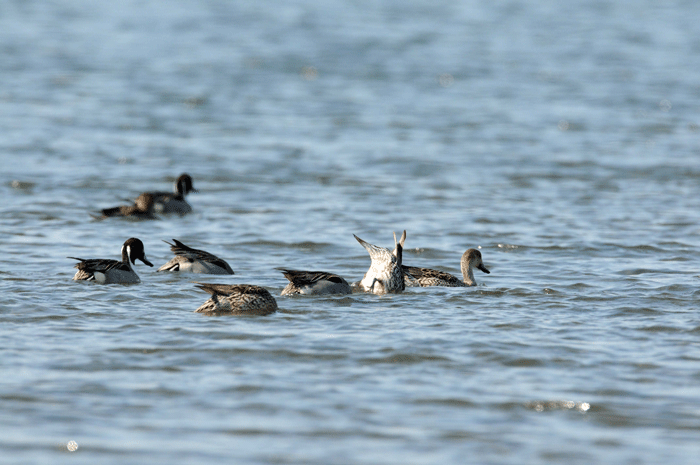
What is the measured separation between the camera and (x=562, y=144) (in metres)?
23.0

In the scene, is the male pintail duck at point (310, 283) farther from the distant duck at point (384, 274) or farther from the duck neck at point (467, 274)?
the duck neck at point (467, 274)

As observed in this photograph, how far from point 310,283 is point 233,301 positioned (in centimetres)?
113

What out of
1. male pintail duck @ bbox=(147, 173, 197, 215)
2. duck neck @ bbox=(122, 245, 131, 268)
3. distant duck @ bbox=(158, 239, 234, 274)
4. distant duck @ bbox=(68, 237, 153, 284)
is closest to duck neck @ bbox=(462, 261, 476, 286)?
distant duck @ bbox=(158, 239, 234, 274)

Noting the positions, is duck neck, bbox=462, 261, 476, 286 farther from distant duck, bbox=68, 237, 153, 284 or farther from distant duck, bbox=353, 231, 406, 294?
distant duck, bbox=68, 237, 153, 284

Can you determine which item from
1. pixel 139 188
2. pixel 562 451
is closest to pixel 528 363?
pixel 562 451

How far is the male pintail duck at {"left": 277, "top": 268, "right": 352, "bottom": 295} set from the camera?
421 inches

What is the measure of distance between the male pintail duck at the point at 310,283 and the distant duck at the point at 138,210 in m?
A: 5.73

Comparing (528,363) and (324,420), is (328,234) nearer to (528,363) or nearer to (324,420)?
(528,363)

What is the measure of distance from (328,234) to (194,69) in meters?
20.9

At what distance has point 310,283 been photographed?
421 inches

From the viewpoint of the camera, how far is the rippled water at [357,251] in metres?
7.01

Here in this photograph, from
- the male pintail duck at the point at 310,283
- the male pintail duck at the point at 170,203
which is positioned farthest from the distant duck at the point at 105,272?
the male pintail duck at the point at 170,203

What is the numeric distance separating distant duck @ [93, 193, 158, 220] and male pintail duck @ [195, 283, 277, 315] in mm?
6241

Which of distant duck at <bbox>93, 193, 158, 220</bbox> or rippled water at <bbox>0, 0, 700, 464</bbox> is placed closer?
rippled water at <bbox>0, 0, 700, 464</bbox>
